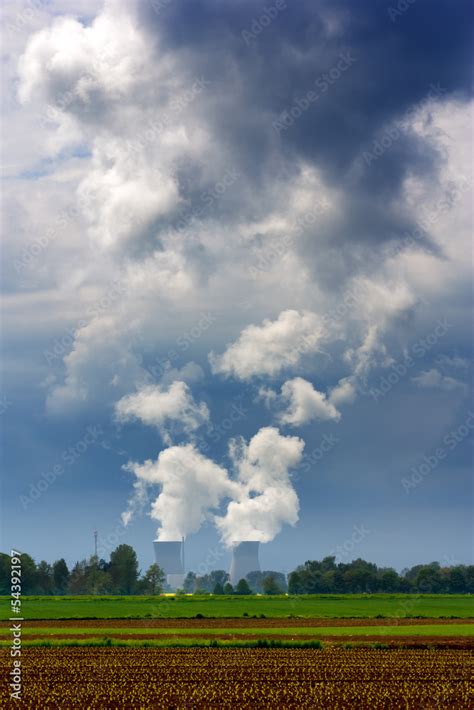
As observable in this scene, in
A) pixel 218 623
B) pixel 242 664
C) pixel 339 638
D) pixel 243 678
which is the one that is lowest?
pixel 243 678

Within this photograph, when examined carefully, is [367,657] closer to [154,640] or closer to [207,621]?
[154,640]

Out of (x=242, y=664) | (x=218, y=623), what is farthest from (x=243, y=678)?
(x=218, y=623)

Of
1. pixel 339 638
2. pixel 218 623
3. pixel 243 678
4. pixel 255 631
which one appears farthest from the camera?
pixel 218 623

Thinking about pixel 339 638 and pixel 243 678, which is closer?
pixel 243 678

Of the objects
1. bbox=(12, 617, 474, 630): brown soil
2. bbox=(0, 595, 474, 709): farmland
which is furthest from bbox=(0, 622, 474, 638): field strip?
bbox=(12, 617, 474, 630): brown soil

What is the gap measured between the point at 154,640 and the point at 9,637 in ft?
41.1

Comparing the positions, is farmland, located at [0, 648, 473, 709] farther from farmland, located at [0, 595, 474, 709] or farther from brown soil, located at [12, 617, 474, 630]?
brown soil, located at [12, 617, 474, 630]

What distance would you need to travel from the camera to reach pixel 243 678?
44.0 m

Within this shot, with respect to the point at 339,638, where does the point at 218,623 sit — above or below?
above

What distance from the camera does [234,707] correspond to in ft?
119

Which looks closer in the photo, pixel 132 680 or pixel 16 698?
pixel 16 698

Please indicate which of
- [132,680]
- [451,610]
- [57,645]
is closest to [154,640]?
[57,645]

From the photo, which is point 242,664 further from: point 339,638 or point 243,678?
point 339,638

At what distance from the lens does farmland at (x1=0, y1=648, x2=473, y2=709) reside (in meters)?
37.9
